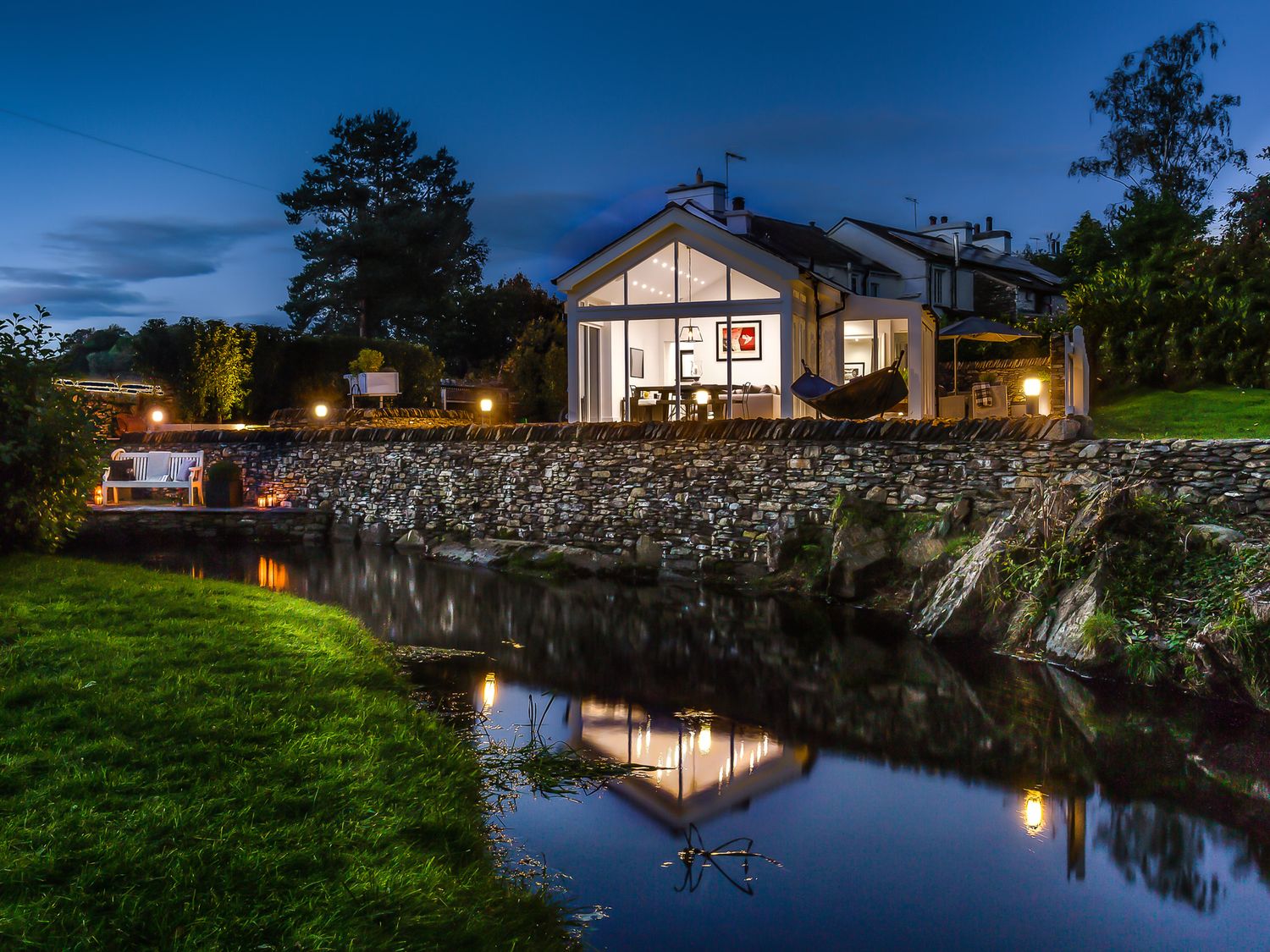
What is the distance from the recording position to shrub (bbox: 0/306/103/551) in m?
8.38

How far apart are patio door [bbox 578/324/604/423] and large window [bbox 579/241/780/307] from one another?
101cm

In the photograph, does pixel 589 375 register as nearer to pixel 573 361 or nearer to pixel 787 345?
pixel 573 361

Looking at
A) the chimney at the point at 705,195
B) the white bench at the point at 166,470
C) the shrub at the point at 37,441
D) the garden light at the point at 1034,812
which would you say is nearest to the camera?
the garden light at the point at 1034,812

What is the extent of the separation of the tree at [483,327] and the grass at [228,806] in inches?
1210

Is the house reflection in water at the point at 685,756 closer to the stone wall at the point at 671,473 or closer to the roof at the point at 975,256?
the stone wall at the point at 671,473

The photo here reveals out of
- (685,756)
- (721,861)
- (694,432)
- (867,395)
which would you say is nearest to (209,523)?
(694,432)

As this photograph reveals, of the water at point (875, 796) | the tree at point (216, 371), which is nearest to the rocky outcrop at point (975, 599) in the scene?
the water at point (875, 796)

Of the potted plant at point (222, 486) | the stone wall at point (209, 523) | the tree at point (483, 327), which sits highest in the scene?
the tree at point (483, 327)

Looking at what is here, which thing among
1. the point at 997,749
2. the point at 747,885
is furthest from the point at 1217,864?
the point at 747,885

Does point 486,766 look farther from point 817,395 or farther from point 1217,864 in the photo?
point 817,395

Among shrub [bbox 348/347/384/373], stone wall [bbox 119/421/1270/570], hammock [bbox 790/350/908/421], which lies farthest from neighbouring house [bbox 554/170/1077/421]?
shrub [bbox 348/347/384/373]

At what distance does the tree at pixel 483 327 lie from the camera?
120 feet

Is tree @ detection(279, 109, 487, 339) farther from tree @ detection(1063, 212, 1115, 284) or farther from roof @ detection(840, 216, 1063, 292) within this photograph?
tree @ detection(1063, 212, 1115, 284)

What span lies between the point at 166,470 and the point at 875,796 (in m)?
16.0
